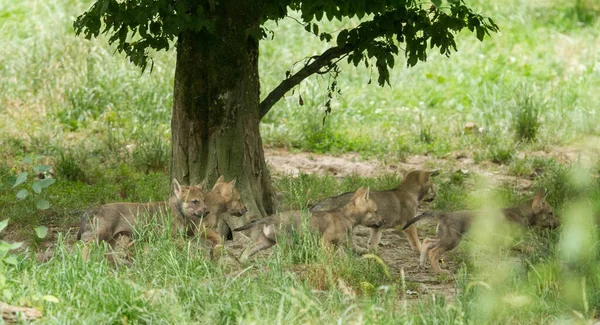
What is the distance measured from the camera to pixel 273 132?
13.9 m

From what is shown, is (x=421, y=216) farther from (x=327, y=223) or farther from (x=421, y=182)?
(x=421, y=182)

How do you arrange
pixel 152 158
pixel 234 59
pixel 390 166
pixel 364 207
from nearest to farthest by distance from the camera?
pixel 364 207, pixel 234 59, pixel 152 158, pixel 390 166

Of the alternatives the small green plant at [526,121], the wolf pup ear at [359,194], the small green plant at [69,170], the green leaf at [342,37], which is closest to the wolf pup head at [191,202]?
the wolf pup ear at [359,194]

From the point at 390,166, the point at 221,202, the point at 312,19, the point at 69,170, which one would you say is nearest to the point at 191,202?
A: the point at 221,202

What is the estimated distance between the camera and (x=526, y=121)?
535 inches

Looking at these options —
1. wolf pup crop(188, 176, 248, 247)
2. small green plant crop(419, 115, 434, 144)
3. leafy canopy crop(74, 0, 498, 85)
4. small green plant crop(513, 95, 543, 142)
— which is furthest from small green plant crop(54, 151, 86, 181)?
small green plant crop(513, 95, 543, 142)

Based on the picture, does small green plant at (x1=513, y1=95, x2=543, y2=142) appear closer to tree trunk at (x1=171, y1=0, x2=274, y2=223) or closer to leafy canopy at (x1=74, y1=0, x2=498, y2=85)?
leafy canopy at (x1=74, y1=0, x2=498, y2=85)

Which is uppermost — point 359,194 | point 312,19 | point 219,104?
point 312,19

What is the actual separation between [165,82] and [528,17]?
290 inches

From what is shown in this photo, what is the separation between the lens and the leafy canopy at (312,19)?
8.31 metres

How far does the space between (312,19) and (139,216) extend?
2364mm

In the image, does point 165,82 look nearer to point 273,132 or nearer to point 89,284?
point 273,132

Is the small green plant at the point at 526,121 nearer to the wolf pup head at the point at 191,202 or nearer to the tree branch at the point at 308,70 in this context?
the tree branch at the point at 308,70

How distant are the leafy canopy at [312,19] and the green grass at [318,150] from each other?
1.46 meters
